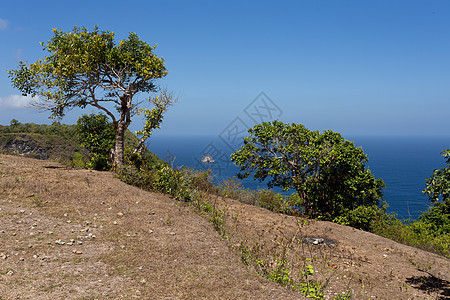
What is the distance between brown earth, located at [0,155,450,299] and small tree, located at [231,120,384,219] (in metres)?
3.21

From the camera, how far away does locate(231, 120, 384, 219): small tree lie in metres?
14.6

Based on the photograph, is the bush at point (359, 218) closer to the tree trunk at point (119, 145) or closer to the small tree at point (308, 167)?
the small tree at point (308, 167)

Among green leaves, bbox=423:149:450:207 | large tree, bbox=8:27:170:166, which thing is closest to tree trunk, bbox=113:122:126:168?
large tree, bbox=8:27:170:166

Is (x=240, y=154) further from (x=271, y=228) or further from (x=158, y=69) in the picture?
(x=158, y=69)

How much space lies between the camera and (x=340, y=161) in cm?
1394

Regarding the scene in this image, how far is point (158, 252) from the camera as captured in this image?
6.71 m


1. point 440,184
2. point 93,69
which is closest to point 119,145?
point 93,69

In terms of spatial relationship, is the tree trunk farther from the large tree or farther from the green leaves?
the green leaves

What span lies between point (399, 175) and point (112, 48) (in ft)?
394

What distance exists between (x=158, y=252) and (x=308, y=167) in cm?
1069

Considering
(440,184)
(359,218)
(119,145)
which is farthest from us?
(119,145)

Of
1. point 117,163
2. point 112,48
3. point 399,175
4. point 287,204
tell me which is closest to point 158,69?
point 112,48

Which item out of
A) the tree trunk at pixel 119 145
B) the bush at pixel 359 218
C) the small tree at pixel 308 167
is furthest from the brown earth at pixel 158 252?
the tree trunk at pixel 119 145

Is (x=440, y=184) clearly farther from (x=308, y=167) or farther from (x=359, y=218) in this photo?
(x=308, y=167)
